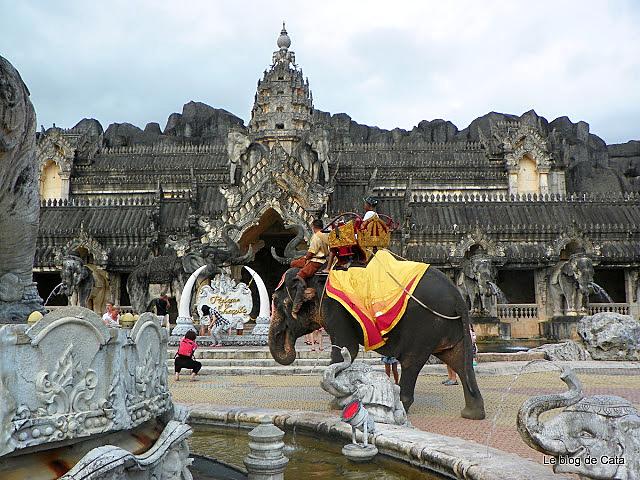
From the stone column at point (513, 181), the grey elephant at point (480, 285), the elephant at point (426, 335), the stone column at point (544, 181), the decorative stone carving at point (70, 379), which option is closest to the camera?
the decorative stone carving at point (70, 379)

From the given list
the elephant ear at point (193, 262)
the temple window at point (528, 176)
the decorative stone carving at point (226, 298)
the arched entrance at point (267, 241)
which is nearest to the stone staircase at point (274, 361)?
the decorative stone carving at point (226, 298)

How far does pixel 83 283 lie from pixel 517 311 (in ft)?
57.9

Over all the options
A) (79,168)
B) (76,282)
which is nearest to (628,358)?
(76,282)

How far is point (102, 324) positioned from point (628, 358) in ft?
48.2

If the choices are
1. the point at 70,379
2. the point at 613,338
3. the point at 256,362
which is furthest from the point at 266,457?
the point at 613,338

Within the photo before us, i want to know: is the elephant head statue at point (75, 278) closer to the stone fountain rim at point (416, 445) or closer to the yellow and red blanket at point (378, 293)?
the stone fountain rim at point (416, 445)

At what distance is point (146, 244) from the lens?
89.6ft

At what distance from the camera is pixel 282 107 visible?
3834 centimetres

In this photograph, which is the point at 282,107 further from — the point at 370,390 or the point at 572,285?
the point at 370,390

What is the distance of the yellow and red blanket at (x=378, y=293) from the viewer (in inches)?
306

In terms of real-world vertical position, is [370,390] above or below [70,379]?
below

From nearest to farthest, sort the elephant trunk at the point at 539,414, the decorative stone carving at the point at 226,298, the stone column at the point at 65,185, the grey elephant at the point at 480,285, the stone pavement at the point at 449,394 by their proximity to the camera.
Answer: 1. the elephant trunk at the point at 539,414
2. the stone pavement at the point at 449,394
3. the decorative stone carving at the point at 226,298
4. the grey elephant at the point at 480,285
5. the stone column at the point at 65,185

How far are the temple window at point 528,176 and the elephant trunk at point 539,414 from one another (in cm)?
3461

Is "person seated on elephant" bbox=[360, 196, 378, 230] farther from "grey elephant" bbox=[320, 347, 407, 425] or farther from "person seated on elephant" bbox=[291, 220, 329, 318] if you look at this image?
"grey elephant" bbox=[320, 347, 407, 425]
